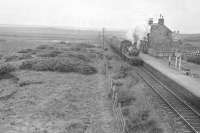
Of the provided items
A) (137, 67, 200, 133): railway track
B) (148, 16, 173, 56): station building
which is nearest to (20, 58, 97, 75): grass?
(137, 67, 200, 133): railway track

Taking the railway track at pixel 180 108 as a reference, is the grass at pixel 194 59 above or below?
above

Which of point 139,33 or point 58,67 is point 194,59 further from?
point 58,67

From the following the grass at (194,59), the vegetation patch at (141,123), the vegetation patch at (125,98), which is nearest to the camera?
the vegetation patch at (141,123)

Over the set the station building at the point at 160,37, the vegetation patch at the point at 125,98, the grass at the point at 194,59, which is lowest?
the vegetation patch at the point at 125,98

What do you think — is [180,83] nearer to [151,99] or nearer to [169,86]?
[169,86]

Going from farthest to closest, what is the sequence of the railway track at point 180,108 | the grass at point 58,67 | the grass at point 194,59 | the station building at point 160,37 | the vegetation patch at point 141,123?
the station building at point 160,37
the grass at point 194,59
the grass at point 58,67
the railway track at point 180,108
the vegetation patch at point 141,123

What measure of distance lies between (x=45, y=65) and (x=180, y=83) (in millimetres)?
19388

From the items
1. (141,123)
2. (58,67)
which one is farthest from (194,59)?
(141,123)

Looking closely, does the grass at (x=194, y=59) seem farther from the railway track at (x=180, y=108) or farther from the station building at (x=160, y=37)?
the railway track at (x=180, y=108)

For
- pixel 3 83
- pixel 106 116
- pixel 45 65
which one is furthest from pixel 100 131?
pixel 45 65

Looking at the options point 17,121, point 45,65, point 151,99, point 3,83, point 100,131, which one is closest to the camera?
point 100,131

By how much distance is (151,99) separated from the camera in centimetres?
2006

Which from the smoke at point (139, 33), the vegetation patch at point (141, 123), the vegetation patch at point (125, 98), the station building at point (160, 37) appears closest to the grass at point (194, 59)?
the station building at point (160, 37)

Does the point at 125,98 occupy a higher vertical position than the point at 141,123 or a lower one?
higher
